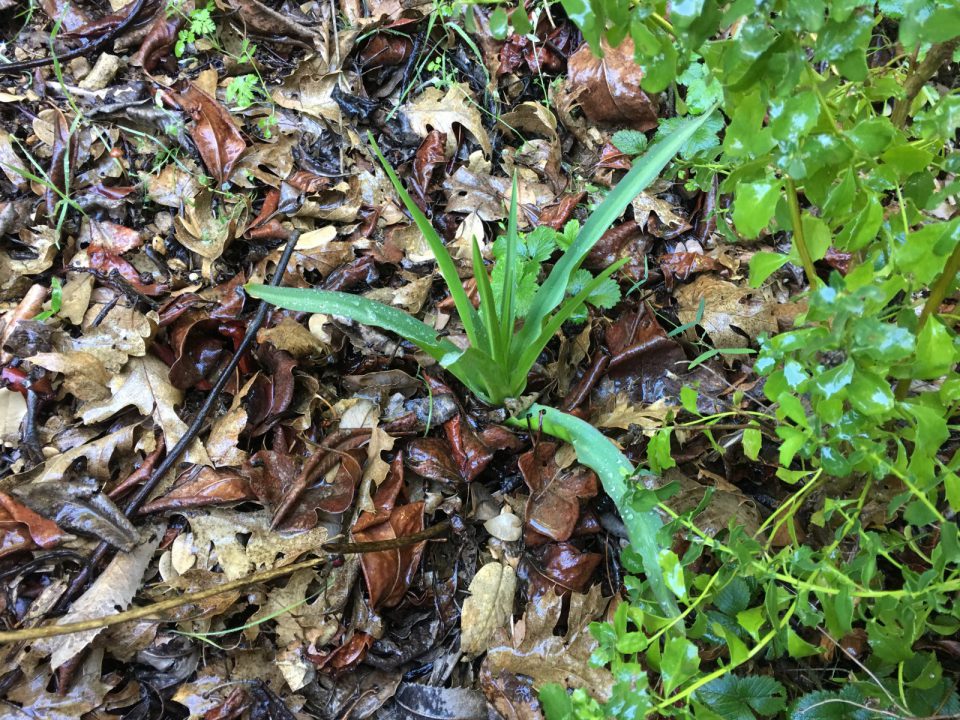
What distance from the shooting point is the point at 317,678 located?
4.30 ft

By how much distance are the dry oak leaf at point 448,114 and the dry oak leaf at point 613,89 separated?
1.08 ft

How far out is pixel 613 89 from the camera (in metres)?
1.91

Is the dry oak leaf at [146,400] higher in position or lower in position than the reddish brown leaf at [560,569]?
higher

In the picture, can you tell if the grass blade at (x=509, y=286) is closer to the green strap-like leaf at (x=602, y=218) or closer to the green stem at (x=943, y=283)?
the green strap-like leaf at (x=602, y=218)

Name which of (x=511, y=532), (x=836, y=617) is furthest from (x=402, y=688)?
(x=836, y=617)

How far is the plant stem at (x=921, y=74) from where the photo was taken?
2.51ft

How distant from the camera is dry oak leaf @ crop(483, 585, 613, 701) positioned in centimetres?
124

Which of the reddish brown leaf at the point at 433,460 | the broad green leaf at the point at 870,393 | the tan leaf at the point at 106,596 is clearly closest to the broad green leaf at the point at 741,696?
the broad green leaf at the point at 870,393

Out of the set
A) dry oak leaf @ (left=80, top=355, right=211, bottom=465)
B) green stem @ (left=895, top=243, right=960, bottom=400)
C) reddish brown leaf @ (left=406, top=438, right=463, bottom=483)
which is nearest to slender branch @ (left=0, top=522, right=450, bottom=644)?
reddish brown leaf @ (left=406, top=438, right=463, bottom=483)

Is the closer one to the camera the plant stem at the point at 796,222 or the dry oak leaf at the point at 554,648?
the plant stem at the point at 796,222

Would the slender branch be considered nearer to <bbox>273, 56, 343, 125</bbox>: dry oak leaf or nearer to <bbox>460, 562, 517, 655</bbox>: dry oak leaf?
<bbox>460, 562, 517, 655</bbox>: dry oak leaf

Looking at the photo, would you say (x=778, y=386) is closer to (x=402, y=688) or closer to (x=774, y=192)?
(x=774, y=192)

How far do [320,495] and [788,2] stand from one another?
126 centimetres

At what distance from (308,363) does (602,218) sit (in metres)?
0.81
